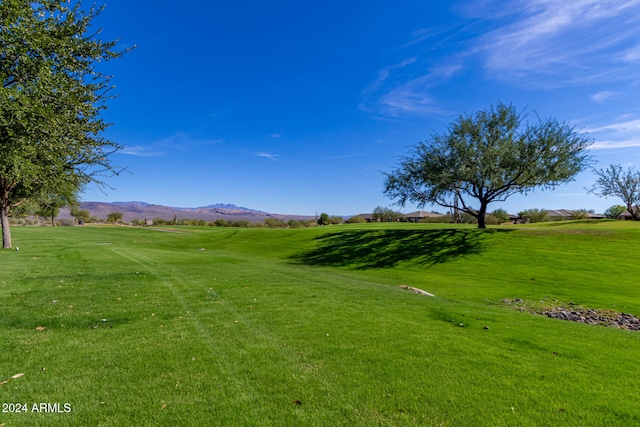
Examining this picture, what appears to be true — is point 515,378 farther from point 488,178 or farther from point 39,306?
point 488,178

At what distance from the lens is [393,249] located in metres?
22.5

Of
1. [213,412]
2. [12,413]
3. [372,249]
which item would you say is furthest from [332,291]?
[372,249]

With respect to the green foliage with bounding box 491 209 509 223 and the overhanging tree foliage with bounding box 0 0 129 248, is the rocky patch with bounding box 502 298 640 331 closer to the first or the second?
the overhanging tree foliage with bounding box 0 0 129 248

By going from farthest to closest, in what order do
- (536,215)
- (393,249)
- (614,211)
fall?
(536,215), (614,211), (393,249)

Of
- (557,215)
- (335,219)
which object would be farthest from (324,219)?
(557,215)

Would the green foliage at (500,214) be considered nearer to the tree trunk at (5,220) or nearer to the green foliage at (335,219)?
the green foliage at (335,219)

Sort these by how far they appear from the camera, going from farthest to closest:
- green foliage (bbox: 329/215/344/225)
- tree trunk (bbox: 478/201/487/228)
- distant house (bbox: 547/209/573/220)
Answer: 1. green foliage (bbox: 329/215/344/225)
2. distant house (bbox: 547/209/573/220)
3. tree trunk (bbox: 478/201/487/228)

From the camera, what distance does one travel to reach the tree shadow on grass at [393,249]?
1961 centimetres

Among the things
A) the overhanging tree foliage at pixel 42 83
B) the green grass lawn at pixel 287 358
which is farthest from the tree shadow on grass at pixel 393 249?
the overhanging tree foliage at pixel 42 83

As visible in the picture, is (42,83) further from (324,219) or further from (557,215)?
(557,215)

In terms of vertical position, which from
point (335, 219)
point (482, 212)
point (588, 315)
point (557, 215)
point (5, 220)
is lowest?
point (588, 315)

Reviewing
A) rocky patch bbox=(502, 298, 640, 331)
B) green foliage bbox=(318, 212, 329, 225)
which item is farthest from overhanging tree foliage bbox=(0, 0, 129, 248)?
green foliage bbox=(318, 212, 329, 225)

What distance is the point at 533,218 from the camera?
5400cm

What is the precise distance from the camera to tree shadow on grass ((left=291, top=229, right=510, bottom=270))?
19.6 meters
